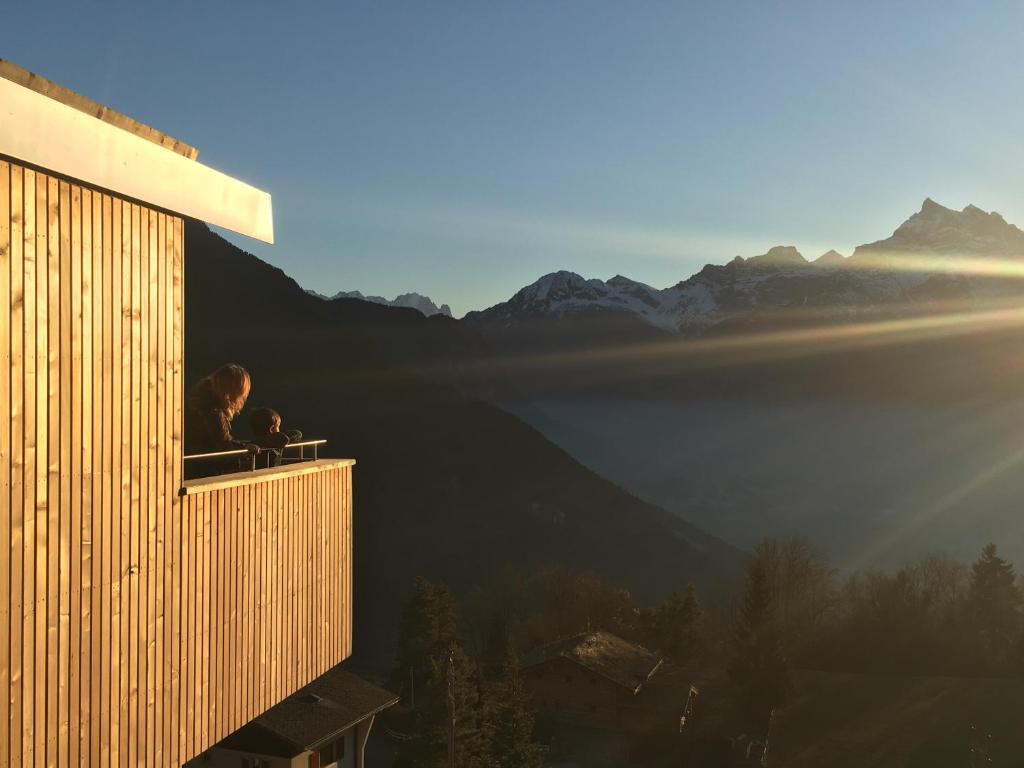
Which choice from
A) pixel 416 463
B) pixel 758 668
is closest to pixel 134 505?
pixel 758 668

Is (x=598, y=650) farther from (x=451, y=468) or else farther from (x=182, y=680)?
(x=451, y=468)

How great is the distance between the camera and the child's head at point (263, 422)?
8.91 m

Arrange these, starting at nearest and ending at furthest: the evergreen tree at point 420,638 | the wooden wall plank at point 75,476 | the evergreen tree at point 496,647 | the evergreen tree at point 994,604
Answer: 1. the wooden wall plank at point 75,476
2. the evergreen tree at point 420,638
3. the evergreen tree at point 496,647
4. the evergreen tree at point 994,604

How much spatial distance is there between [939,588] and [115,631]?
82229mm

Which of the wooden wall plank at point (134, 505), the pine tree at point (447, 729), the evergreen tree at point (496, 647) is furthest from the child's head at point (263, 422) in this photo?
the evergreen tree at point (496, 647)

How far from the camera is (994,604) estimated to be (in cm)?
6144

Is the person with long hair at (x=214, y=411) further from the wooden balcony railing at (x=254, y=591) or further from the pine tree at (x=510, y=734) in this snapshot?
the pine tree at (x=510, y=734)

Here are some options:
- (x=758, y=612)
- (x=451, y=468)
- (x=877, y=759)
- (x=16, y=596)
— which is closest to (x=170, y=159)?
(x=16, y=596)

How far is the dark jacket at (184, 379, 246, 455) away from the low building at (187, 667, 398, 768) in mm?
16111

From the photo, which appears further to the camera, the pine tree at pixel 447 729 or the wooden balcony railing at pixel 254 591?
the pine tree at pixel 447 729

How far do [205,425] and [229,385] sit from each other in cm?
44

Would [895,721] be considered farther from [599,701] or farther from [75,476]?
[75,476]

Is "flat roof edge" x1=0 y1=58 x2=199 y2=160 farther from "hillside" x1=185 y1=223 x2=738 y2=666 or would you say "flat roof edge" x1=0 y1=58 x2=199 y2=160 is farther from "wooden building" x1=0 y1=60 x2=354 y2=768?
"hillside" x1=185 y1=223 x2=738 y2=666

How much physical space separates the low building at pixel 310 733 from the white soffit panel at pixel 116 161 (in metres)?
17.6
